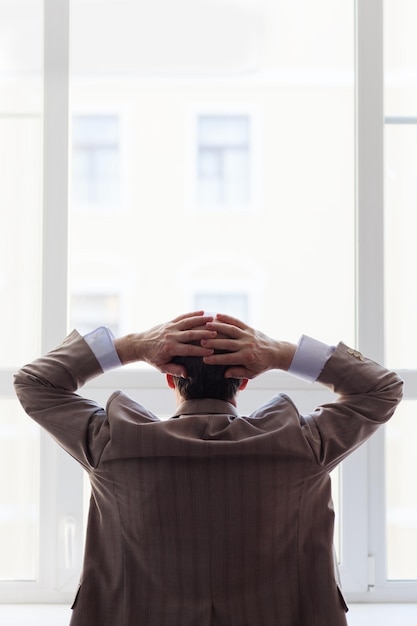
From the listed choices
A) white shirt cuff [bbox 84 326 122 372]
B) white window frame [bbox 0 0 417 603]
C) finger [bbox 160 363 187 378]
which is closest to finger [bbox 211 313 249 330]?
finger [bbox 160 363 187 378]

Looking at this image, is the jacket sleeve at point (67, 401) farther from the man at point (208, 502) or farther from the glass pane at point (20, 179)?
the glass pane at point (20, 179)

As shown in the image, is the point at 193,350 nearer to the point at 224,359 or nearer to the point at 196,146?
the point at 224,359

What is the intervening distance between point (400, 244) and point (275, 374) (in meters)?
0.54

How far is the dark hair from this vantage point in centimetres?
150

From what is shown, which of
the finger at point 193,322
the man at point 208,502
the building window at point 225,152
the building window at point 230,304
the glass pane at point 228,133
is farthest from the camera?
the building window at point 230,304

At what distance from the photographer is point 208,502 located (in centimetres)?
142

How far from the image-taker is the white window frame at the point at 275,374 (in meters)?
2.31

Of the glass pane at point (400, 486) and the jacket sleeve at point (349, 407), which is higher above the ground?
the jacket sleeve at point (349, 407)

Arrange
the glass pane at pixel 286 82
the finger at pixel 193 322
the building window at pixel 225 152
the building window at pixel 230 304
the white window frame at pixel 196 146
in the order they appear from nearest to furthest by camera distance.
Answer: the finger at pixel 193 322
the glass pane at pixel 286 82
the building window at pixel 225 152
the white window frame at pixel 196 146
the building window at pixel 230 304

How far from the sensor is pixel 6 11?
240 centimetres

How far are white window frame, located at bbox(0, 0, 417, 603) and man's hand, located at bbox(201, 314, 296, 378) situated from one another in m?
0.75

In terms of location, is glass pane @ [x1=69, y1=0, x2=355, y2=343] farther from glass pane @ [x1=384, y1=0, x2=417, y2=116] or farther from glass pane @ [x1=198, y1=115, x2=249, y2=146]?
glass pane @ [x1=198, y1=115, x2=249, y2=146]

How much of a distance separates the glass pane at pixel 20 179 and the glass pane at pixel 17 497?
7.4 inches

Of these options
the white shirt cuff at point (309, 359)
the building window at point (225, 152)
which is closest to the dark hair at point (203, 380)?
the white shirt cuff at point (309, 359)
